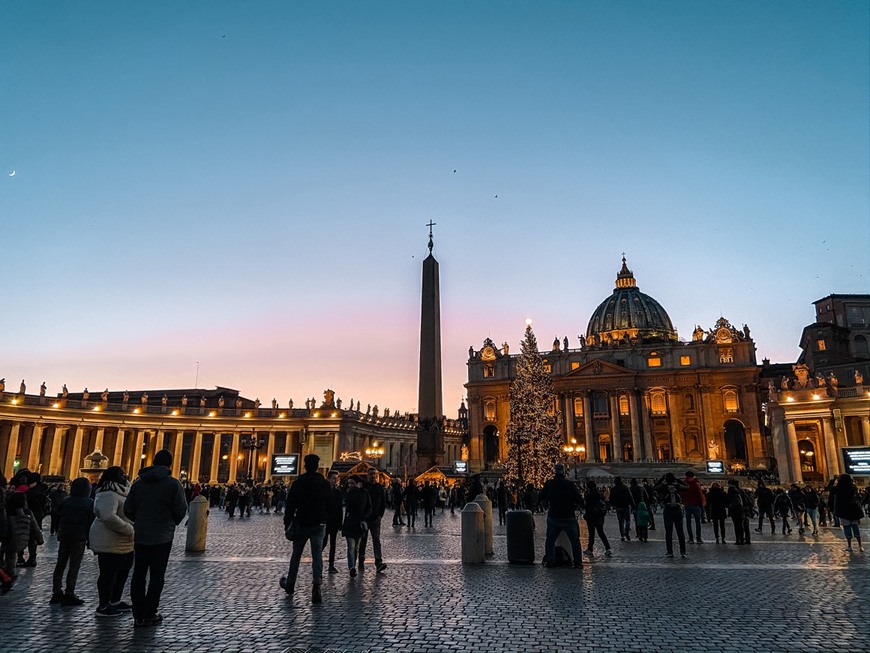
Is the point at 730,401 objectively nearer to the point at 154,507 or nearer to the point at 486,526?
the point at 486,526

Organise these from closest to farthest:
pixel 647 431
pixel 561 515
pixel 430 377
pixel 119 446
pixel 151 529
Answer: pixel 151 529, pixel 561 515, pixel 430 377, pixel 119 446, pixel 647 431

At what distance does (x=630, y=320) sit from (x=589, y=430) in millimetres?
29587

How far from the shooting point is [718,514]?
15516 mm

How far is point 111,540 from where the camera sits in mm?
7129

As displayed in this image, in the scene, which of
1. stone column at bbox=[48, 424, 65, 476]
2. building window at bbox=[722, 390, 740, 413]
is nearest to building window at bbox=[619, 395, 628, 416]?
building window at bbox=[722, 390, 740, 413]

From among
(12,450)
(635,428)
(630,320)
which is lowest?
(12,450)

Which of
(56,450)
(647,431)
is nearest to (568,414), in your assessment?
(647,431)

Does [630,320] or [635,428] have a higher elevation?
[630,320]

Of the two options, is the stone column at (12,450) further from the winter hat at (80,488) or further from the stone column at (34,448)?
the winter hat at (80,488)

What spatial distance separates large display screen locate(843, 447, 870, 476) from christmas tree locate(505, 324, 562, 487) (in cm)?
1662

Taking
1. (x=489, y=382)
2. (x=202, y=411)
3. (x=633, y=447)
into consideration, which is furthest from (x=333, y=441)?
(x=633, y=447)

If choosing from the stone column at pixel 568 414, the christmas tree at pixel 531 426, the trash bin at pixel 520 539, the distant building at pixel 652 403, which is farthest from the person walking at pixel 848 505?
the stone column at pixel 568 414

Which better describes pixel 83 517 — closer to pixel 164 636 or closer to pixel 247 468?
pixel 164 636

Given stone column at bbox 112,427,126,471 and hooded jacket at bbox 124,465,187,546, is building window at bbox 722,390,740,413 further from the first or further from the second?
hooded jacket at bbox 124,465,187,546
